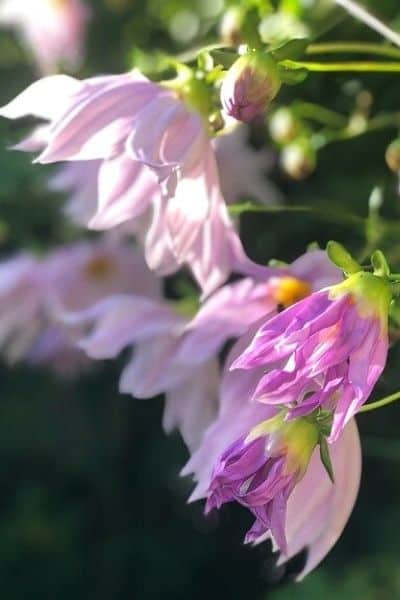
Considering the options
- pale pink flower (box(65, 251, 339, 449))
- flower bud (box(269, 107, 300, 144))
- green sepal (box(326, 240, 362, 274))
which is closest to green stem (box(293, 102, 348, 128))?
flower bud (box(269, 107, 300, 144))

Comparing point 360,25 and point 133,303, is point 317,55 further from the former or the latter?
point 133,303

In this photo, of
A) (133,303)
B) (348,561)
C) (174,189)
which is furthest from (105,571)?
(174,189)

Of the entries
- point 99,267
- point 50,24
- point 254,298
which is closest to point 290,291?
point 254,298

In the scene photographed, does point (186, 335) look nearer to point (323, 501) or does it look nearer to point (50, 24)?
point (323, 501)

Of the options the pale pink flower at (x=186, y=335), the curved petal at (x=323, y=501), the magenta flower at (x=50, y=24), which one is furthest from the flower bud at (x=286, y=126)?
the magenta flower at (x=50, y=24)

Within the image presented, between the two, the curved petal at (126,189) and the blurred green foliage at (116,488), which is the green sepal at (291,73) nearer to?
the curved petal at (126,189)
